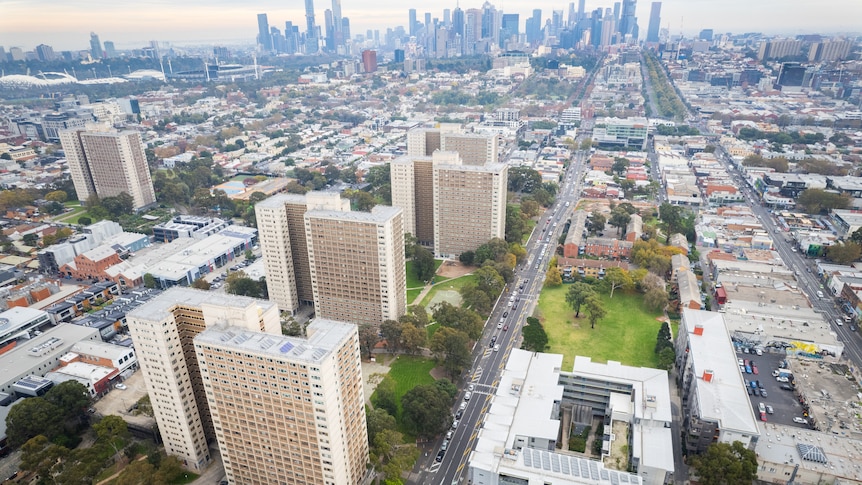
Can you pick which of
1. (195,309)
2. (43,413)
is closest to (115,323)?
(43,413)

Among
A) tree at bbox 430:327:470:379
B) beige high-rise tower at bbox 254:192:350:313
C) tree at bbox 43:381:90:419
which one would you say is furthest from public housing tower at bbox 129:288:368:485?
beige high-rise tower at bbox 254:192:350:313

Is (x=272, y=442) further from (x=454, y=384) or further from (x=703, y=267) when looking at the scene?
(x=703, y=267)

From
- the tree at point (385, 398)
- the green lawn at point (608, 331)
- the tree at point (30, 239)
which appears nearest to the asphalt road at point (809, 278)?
the green lawn at point (608, 331)

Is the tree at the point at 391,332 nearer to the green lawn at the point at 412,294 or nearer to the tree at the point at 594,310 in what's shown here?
the green lawn at the point at 412,294

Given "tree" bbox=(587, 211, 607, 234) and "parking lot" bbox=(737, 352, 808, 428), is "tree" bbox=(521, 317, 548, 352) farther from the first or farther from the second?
"tree" bbox=(587, 211, 607, 234)

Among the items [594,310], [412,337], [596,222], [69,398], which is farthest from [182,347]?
[596,222]

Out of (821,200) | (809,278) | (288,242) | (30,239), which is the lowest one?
(809,278)

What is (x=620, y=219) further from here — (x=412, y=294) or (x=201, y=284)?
(x=201, y=284)
